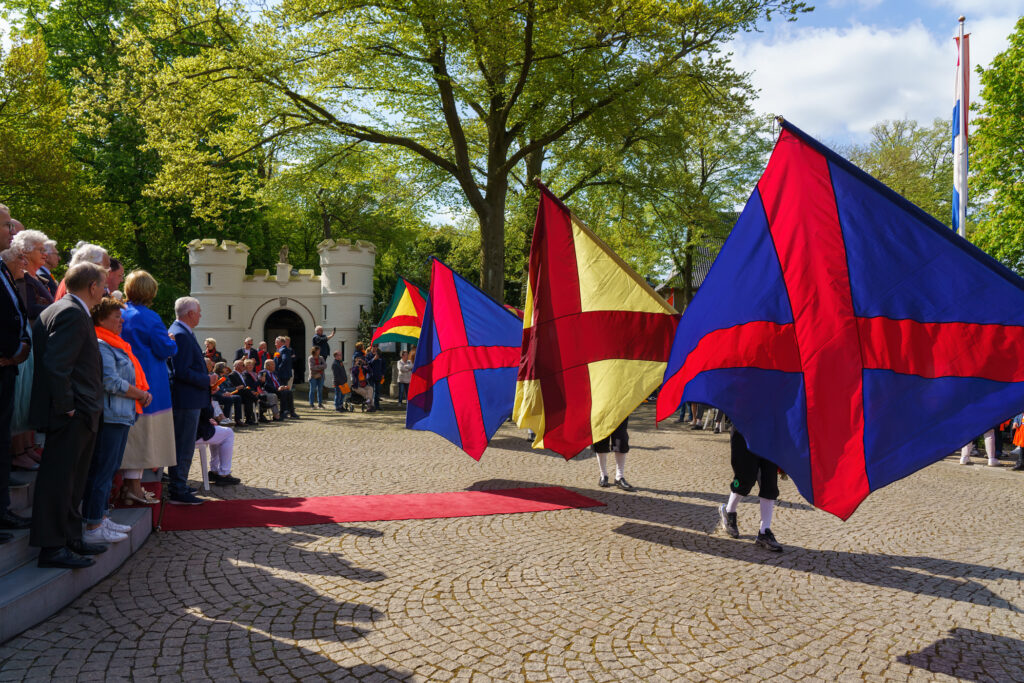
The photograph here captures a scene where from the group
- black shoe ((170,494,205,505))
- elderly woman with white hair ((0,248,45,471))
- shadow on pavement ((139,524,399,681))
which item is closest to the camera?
shadow on pavement ((139,524,399,681))

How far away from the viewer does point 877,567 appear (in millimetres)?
5473

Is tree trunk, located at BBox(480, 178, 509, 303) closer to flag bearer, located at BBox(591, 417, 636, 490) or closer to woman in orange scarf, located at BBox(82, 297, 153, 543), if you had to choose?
flag bearer, located at BBox(591, 417, 636, 490)

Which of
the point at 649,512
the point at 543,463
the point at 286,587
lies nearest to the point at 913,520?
the point at 649,512

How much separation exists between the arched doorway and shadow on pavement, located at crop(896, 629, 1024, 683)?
27.6 m

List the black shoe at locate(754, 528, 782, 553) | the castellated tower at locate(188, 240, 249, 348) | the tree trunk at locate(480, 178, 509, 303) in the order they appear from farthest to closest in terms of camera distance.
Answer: the castellated tower at locate(188, 240, 249, 348), the tree trunk at locate(480, 178, 509, 303), the black shoe at locate(754, 528, 782, 553)

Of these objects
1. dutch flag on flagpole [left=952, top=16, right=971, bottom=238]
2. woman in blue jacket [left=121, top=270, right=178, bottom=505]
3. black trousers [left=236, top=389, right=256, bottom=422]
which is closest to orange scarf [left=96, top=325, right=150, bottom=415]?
woman in blue jacket [left=121, top=270, right=178, bottom=505]

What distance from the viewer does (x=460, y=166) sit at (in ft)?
58.5

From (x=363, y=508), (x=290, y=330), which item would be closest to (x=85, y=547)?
(x=363, y=508)

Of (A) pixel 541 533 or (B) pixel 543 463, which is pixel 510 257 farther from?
(A) pixel 541 533

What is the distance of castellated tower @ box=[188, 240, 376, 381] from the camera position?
27094 mm

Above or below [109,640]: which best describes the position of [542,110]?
above

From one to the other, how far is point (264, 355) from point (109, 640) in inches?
563

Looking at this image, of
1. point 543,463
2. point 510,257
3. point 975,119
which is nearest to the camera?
point 543,463

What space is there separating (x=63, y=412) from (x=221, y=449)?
3949 mm
